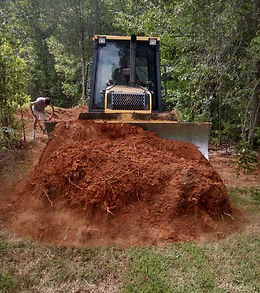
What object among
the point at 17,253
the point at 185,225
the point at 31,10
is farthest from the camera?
the point at 31,10

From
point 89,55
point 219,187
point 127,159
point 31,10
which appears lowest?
point 219,187

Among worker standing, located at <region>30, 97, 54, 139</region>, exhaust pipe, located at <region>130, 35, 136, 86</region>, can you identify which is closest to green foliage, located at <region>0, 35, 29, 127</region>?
worker standing, located at <region>30, 97, 54, 139</region>

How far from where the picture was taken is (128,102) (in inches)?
234

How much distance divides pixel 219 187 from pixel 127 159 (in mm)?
1390

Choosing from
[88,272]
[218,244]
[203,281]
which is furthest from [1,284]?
[218,244]

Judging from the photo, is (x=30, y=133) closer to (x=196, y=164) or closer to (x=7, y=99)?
(x=7, y=99)

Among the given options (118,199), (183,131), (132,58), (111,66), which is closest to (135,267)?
(118,199)

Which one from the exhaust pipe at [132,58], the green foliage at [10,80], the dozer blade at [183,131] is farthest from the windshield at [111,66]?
the green foliage at [10,80]

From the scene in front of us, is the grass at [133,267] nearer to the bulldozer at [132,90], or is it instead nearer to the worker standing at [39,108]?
the bulldozer at [132,90]

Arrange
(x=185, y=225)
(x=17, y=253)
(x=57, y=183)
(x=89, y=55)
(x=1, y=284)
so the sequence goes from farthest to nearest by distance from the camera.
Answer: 1. (x=89, y=55)
2. (x=57, y=183)
3. (x=185, y=225)
4. (x=17, y=253)
5. (x=1, y=284)

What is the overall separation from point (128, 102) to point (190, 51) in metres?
2.98

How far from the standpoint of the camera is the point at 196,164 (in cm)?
479

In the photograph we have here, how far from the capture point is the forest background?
18.9ft

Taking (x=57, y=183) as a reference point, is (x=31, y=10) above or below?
above
